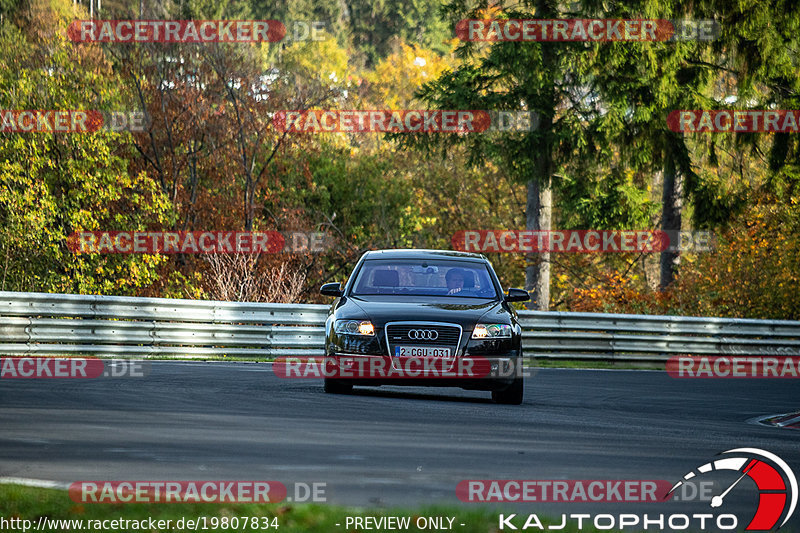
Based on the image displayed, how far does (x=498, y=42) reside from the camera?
113 ft

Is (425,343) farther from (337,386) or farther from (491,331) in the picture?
(337,386)

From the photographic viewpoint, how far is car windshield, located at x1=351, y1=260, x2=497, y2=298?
1494 centimetres

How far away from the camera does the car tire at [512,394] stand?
1391cm

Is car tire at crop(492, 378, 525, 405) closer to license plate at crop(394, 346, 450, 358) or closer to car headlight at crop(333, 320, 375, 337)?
license plate at crop(394, 346, 450, 358)

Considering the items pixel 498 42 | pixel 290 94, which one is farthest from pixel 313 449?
pixel 290 94

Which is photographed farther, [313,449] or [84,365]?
[84,365]

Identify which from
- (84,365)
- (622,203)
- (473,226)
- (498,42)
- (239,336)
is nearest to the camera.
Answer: (84,365)

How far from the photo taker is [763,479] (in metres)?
8.70

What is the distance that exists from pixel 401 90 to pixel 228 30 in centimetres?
3363

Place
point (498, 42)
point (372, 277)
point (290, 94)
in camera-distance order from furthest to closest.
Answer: point (290, 94)
point (498, 42)
point (372, 277)

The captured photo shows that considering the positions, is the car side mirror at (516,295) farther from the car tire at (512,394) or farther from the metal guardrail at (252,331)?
the metal guardrail at (252,331)

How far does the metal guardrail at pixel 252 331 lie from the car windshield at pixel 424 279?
6651mm

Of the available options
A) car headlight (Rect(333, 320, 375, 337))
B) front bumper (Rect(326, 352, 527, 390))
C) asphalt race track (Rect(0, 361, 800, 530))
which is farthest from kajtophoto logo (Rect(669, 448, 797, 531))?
car headlight (Rect(333, 320, 375, 337))

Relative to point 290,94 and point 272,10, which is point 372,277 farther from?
point 272,10
